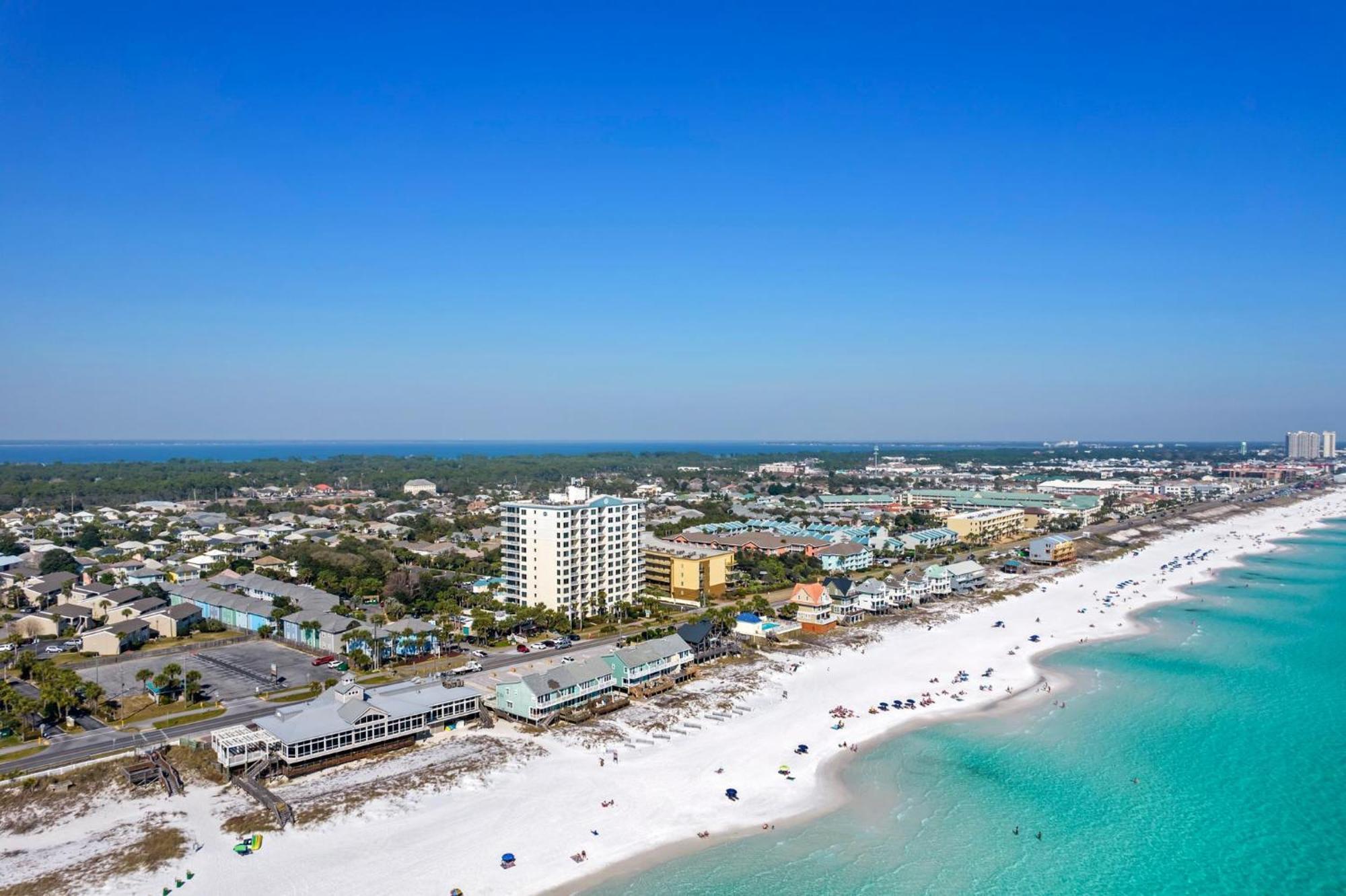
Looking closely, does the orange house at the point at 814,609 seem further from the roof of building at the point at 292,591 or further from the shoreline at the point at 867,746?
the roof of building at the point at 292,591

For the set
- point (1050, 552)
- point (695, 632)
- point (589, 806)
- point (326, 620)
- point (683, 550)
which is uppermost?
point (683, 550)

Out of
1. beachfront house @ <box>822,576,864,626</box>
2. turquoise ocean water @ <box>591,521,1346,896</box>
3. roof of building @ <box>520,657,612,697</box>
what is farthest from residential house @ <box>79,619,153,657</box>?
beachfront house @ <box>822,576,864,626</box>

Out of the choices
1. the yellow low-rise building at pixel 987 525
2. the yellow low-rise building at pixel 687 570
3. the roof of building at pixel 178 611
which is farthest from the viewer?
A: the yellow low-rise building at pixel 987 525

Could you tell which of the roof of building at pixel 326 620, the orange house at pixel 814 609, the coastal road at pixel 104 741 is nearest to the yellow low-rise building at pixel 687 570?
the orange house at pixel 814 609

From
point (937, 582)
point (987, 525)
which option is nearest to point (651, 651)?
point (937, 582)

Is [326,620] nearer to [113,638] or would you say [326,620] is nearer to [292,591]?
[292,591]

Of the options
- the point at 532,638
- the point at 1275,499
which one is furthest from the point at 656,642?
the point at 1275,499

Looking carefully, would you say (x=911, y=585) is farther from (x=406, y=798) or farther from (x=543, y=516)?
(x=406, y=798)
